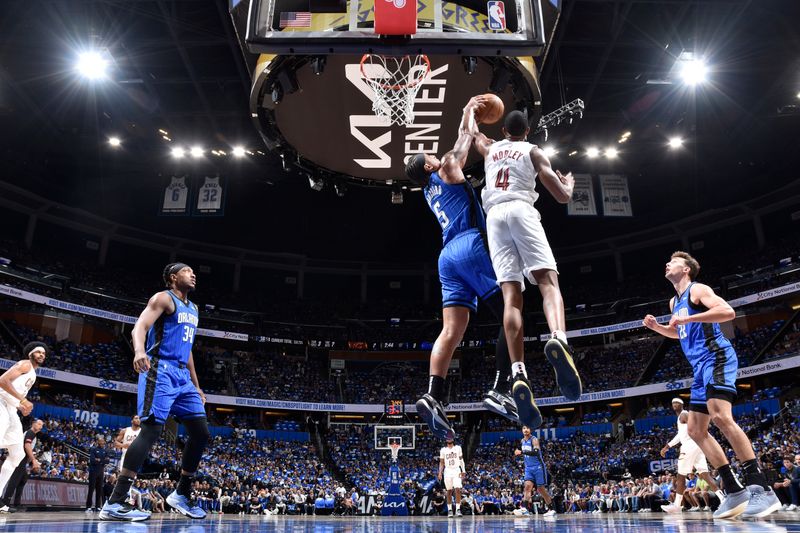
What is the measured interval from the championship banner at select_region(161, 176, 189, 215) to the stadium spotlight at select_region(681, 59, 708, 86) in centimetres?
1838

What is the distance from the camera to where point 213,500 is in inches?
771

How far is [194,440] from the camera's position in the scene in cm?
559

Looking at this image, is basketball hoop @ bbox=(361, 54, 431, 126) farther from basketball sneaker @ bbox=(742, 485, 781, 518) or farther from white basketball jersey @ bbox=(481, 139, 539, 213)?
basketball sneaker @ bbox=(742, 485, 781, 518)

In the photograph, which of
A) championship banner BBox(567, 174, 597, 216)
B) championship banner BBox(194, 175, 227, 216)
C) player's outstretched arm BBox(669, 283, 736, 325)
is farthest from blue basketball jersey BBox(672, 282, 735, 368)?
championship banner BBox(194, 175, 227, 216)

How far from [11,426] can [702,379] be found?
816 cm

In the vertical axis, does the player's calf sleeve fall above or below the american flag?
below

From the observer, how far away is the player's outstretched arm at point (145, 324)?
4957 millimetres

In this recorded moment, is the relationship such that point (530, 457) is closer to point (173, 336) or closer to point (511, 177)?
point (173, 336)

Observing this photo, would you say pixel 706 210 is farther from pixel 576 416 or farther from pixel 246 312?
pixel 246 312

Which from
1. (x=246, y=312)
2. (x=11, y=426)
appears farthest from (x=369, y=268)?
(x=11, y=426)

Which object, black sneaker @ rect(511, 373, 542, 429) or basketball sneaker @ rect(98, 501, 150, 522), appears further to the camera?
basketball sneaker @ rect(98, 501, 150, 522)

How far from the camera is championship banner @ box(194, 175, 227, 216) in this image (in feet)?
73.0

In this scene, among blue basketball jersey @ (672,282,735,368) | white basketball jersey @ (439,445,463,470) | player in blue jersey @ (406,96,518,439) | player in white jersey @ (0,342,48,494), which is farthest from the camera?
white basketball jersey @ (439,445,463,470)

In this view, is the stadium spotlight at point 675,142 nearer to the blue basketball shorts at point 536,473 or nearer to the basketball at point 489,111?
the blue basketball shorts at point 536,473
